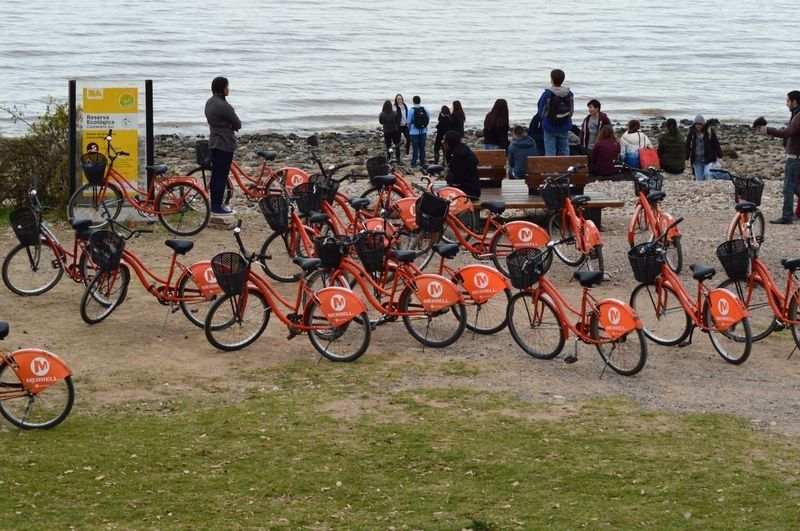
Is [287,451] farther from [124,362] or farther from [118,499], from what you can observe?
[124,362]

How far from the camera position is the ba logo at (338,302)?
1022 cm

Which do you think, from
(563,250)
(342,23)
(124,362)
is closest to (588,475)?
(124,362)

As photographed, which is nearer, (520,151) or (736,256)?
(736,256)

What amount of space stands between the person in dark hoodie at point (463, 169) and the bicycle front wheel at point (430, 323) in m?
4.11

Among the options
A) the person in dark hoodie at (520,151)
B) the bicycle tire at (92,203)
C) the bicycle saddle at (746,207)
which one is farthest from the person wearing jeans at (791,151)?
the bicycle tire at (92,203)

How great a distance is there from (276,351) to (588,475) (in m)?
3.53

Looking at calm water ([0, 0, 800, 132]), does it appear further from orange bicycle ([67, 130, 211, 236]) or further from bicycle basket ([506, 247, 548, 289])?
bicycle basket ([506, 247, 548, 289])

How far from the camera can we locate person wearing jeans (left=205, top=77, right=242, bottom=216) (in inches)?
595

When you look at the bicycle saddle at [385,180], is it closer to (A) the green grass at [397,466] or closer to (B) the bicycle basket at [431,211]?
(B) the bicycle basket at [431,211]

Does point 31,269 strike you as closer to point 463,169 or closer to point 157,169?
point 157,169

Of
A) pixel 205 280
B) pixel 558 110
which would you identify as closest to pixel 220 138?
pixel 205 280

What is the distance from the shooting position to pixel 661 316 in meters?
11.1

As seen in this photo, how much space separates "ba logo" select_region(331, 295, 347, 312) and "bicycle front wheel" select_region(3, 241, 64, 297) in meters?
3.38

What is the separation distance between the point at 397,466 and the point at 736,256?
4.13 meters
